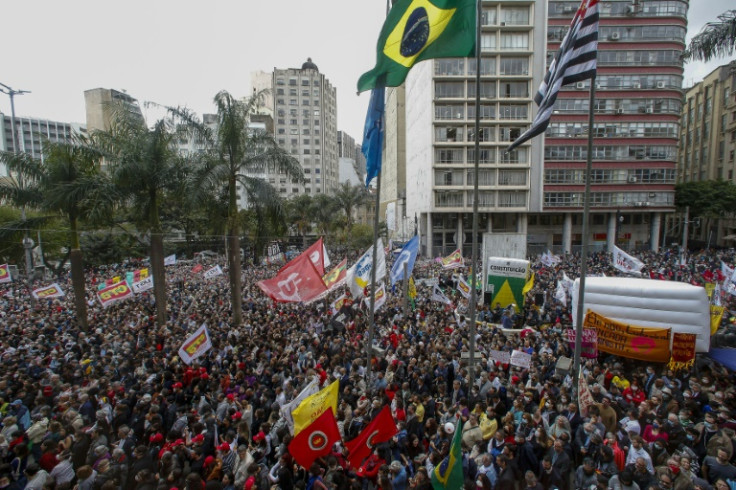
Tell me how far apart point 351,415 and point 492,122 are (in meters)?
47.3

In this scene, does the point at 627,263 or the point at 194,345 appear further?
the point at 627,263

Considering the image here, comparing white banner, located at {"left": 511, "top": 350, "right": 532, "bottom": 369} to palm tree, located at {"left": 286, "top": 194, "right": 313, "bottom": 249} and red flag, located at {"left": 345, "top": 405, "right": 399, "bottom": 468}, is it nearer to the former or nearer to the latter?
red flag, located at {"left": 345, "top": 405, "right": 399, "bottom": 468}

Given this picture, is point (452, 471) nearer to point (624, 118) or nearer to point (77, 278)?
point (77, 278)

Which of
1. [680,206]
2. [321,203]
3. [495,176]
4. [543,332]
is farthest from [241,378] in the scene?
[680,206]

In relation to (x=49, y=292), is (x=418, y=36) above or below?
above

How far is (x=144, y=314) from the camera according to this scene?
1895 centimetres

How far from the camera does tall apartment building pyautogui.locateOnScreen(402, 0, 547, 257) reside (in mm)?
47750

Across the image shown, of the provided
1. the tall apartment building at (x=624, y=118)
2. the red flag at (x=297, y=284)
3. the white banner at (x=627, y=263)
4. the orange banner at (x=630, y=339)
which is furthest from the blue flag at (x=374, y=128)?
the tall apartment building at (x=624, y=118)

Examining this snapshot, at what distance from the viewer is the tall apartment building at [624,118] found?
154ft

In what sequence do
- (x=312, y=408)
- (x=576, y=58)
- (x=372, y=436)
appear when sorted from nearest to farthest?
(x=372, y=436) → (x=312, y=408) → (x=576, y=58)

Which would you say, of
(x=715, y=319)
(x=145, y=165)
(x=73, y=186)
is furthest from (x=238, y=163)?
(x=715, y=319)

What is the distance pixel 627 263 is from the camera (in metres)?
19.0

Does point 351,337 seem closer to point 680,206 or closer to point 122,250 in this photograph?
point 122,250

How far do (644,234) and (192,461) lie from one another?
62.1 meters
